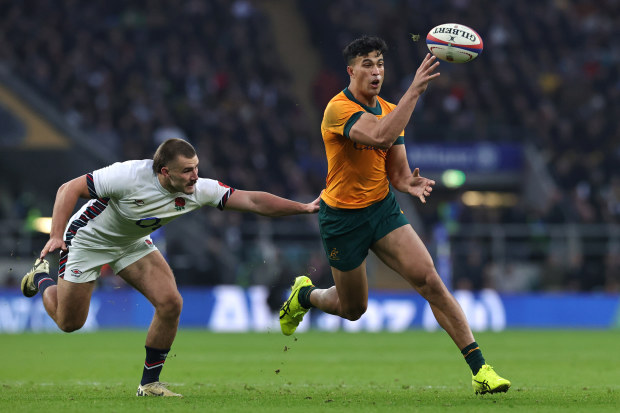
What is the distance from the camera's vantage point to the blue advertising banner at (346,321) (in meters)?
23.6

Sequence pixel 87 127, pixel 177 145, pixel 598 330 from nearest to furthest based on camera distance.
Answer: pixel 177 145 → pixel 598 330 → pixel 87 127

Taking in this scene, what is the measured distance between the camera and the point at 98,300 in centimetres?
2375

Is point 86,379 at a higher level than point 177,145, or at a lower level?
lower

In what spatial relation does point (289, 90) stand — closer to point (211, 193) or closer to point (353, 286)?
point (353, 286)

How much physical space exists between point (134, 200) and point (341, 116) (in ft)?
6.36

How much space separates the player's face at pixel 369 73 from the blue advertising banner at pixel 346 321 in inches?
583

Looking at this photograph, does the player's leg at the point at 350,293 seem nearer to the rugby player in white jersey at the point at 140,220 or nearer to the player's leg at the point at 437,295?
the player's leg at the point at 437,295

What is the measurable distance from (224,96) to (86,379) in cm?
1841

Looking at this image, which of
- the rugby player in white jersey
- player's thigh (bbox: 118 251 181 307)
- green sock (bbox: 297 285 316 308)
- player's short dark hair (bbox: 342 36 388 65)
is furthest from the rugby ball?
player's thigh (bbox: 118 251 181 307)

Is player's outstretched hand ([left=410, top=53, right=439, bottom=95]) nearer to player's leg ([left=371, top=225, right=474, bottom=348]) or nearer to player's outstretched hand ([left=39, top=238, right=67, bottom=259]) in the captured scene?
player's leg ([left=371, top=225, right=474, bottom=348])

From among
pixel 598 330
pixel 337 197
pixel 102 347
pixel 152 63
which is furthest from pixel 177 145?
pixel 152 63

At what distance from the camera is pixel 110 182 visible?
9109 millimetres

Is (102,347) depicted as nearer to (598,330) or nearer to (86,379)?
(86,379)

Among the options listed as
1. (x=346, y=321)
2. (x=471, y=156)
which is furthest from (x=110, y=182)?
(x=471, y=156)
